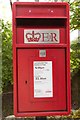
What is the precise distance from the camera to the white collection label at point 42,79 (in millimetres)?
3205

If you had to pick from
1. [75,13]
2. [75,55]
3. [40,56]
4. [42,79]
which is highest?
[75,13]

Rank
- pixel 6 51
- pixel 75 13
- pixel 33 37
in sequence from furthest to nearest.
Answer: pixel 6 51
pixel 75 13
pixel 33 37

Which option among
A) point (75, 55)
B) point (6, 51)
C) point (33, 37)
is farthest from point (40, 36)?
point (6, 51)

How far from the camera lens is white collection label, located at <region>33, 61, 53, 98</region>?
126 inches

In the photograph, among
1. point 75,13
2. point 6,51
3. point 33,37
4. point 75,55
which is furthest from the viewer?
point 6,51

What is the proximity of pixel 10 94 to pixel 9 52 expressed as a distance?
4.67 feet

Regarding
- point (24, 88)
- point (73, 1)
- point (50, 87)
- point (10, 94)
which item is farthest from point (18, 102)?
point (10, 94)

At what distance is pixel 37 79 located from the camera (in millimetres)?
3211

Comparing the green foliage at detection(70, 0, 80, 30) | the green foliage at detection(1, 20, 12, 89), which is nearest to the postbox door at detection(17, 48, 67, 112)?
the green foliage at detection(70, 0, 80, 30)

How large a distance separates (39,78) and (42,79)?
0.03m

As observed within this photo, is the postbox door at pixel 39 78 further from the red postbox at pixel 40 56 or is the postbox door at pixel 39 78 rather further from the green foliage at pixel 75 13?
the green foliage at pixel 75 13

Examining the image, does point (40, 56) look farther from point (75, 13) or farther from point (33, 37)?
point (75, 13)

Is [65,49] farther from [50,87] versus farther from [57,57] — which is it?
[50,87]

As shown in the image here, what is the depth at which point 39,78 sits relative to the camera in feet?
10.5
